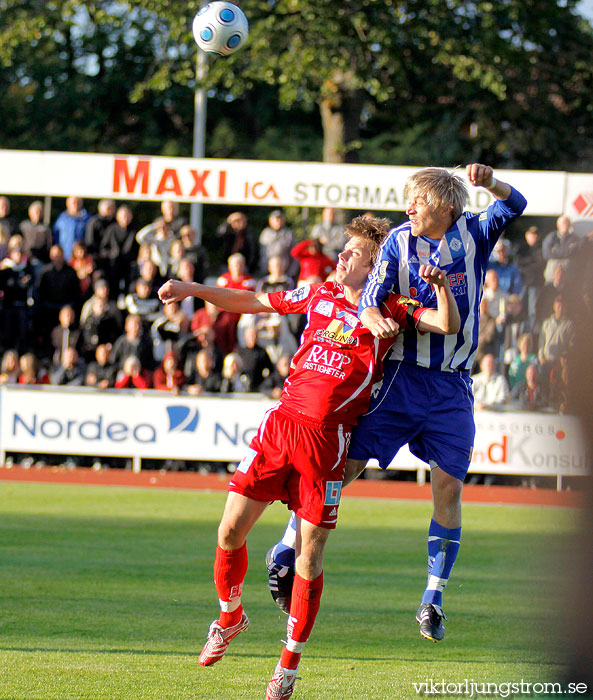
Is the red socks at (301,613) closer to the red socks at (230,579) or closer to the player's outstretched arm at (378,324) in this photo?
A: the red socks at (230,579)

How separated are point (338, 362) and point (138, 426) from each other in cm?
943

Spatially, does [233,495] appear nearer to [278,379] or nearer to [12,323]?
[278,379]

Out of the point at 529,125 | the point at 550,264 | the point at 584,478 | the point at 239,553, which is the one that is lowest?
the point at 239,553

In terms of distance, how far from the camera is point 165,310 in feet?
50.7

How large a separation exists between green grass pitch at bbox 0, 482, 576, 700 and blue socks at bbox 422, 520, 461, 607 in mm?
353

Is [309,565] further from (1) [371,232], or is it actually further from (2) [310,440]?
(1) [371,232]

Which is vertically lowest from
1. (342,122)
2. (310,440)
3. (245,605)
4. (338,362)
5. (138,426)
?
(245,605)

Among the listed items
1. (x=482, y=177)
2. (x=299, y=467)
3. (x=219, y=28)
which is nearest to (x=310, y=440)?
(x=299, y=467)

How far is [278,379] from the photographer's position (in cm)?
1475

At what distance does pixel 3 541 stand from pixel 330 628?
4.02m

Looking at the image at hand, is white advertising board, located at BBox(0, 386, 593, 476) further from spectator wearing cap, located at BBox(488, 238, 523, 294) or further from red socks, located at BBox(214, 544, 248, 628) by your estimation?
red socks, located at BBox(214, 544, 248, 628)

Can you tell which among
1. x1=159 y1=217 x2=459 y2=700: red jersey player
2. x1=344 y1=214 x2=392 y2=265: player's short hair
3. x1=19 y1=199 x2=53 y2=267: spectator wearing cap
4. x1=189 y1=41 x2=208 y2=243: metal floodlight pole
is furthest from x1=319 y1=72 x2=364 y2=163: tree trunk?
x1=159 y1=217 x2=459 y2=700: red jersey player

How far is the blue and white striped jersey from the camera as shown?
5.57 metres

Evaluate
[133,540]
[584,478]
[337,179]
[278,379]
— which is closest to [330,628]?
[133,540]
